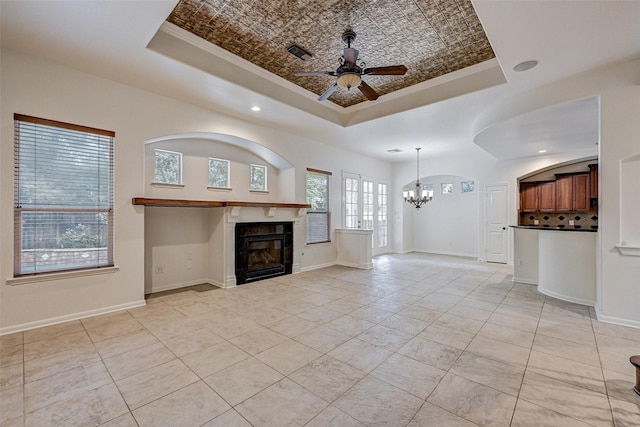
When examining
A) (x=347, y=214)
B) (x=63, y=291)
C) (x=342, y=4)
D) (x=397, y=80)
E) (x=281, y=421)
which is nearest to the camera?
(x=281, y=421)

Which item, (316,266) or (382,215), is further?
(382,215)

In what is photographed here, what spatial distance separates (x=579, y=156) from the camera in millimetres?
6359

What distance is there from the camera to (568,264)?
413 centimetres

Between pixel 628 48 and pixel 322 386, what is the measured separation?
4553 millimetres

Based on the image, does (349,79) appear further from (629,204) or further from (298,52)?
Result: (629,204)

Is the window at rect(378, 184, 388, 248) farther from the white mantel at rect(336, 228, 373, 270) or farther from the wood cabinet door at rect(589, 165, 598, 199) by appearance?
the wood cabinet door at rect(589, 165, 598, 199)

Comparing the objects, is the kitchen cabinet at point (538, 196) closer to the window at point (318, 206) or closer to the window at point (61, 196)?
the window at point (318, 206)

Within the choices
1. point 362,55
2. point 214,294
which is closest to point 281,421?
point 214,294

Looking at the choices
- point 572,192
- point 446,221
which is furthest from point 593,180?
point 446,221

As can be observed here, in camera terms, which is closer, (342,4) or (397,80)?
(342,4)

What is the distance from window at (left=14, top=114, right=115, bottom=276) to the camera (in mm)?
3133

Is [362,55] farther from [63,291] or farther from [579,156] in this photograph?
[579,156]

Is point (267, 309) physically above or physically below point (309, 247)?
below

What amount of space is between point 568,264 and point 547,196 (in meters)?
3.74
